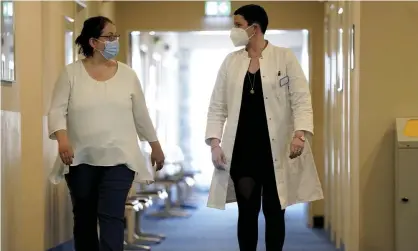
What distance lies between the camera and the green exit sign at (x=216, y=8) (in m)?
6.54

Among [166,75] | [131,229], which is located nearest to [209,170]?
[166,75]

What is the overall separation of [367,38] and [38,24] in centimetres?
204

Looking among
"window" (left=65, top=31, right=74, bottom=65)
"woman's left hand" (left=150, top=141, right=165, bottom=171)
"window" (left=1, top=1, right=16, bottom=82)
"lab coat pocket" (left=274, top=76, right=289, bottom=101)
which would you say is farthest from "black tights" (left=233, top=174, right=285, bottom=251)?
"window" (left=65, top=31, right=74, bottom=65)

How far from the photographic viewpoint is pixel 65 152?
299cm

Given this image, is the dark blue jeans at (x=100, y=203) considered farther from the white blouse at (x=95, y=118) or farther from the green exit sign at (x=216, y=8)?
the green exit sign at (x=216, y=8)

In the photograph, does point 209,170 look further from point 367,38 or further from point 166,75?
point 367,38

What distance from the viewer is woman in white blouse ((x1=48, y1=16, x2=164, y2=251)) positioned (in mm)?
3061

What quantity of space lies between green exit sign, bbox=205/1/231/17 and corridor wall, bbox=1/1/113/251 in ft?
7.19

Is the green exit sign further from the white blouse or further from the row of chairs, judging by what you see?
the white blouse

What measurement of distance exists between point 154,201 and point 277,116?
5097mm

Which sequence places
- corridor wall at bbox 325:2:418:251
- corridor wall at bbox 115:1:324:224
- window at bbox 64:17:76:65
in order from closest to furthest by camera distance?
corridor wall at bbox 325:2:418:251, window at bbox 64:17:76:65, corridor wall at bbox 115:1:324:224

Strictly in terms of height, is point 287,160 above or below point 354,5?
below

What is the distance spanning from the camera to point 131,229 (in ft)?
17.3

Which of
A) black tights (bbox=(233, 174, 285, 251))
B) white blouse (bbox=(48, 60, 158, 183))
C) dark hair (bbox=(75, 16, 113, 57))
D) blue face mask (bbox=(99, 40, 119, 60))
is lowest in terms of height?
black tights (bbox=(233, 174, 285, 251))
